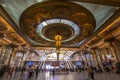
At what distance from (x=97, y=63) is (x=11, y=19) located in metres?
12.6

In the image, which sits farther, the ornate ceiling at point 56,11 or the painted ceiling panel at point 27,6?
the ornate ceiling at point 56,11

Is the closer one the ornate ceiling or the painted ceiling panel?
the painted ceiling panel

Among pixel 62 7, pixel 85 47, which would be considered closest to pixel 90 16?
pixel 62 7

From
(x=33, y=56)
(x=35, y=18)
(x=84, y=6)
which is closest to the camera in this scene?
(x=84, y=6)

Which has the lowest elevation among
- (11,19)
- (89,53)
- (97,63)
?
(97,63)

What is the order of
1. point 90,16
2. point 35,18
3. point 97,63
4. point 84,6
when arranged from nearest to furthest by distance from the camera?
point 84,6 → point 90,16 → point 35,18 → point 97,63

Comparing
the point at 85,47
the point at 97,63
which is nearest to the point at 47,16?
the point at 85,47

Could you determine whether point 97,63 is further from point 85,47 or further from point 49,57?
point 49,57

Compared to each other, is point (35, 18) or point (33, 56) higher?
point (35, 18)

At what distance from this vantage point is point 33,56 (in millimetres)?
26516

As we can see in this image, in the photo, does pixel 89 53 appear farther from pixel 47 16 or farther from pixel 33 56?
pixel 33 56

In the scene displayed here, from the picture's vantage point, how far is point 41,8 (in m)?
6.33

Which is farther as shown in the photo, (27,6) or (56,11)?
(56,11)

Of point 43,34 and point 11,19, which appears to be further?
point 43,34
